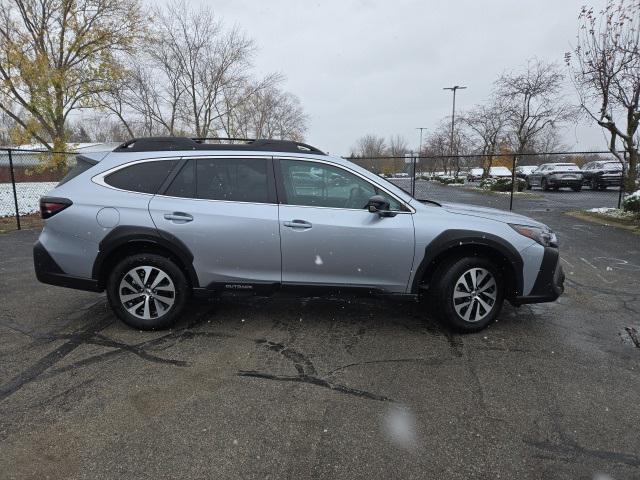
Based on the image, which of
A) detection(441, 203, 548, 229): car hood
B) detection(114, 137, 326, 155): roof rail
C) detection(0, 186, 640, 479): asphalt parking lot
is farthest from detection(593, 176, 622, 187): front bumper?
detection(114, 137, 326, 155): roof rail

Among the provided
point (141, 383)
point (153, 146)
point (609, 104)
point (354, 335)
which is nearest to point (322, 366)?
point (354, 335)

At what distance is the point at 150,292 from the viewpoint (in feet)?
13.1

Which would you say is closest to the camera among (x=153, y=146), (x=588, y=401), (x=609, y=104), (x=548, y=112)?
(x=588, y=401)

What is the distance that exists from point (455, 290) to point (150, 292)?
9.47 ft

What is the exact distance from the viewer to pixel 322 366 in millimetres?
3363

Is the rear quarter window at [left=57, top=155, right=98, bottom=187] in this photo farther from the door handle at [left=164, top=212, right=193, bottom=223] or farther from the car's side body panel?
the door handle at [left=164, top=212, right=193, bottom=223]

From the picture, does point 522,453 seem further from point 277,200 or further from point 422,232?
point 277,200

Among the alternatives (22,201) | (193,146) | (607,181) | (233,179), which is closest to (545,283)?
(233,179)

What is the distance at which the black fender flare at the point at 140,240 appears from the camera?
150 inches

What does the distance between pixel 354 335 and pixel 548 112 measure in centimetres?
2796

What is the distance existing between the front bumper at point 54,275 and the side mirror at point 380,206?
8.83 feet

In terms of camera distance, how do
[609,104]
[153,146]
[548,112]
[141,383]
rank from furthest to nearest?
[548,112]
[609,104]
[153,146]
[141,383]

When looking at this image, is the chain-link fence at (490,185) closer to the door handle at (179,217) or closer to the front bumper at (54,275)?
the door handle at (179,217)

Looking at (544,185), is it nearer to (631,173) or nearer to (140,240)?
(631,173)
